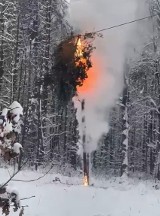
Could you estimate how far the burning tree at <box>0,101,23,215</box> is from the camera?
151 inches

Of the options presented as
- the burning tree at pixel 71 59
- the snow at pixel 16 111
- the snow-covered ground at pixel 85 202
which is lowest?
the snow-covered ground at pixel 85 202

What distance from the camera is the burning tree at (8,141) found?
3.83 meters

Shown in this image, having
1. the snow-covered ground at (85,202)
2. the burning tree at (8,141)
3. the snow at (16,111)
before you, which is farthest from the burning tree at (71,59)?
the burning tree at (8,141)

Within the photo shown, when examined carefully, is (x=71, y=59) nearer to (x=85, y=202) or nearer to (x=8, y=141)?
(x=85, y=202)

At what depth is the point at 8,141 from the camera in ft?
12.7

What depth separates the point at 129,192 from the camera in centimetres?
1820

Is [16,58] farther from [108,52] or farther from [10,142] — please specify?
[10,142]

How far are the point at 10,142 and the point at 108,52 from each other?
26733mm

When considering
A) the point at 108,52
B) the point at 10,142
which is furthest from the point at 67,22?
the point at 10,142

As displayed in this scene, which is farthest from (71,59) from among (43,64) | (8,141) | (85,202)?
(43,64)

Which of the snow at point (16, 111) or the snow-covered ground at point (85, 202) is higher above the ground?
the snow at point (16, 111)

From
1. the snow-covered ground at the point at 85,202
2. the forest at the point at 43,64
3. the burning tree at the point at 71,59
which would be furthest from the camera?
the forest at the point at 43,64

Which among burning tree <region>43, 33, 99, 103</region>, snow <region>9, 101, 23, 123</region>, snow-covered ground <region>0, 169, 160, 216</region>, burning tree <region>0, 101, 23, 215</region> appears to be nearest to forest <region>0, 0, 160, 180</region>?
snow-covered ground <region>0, 169, 160, 216</region>

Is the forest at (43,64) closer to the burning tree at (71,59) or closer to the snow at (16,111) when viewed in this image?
the burning tree at (71,59)
